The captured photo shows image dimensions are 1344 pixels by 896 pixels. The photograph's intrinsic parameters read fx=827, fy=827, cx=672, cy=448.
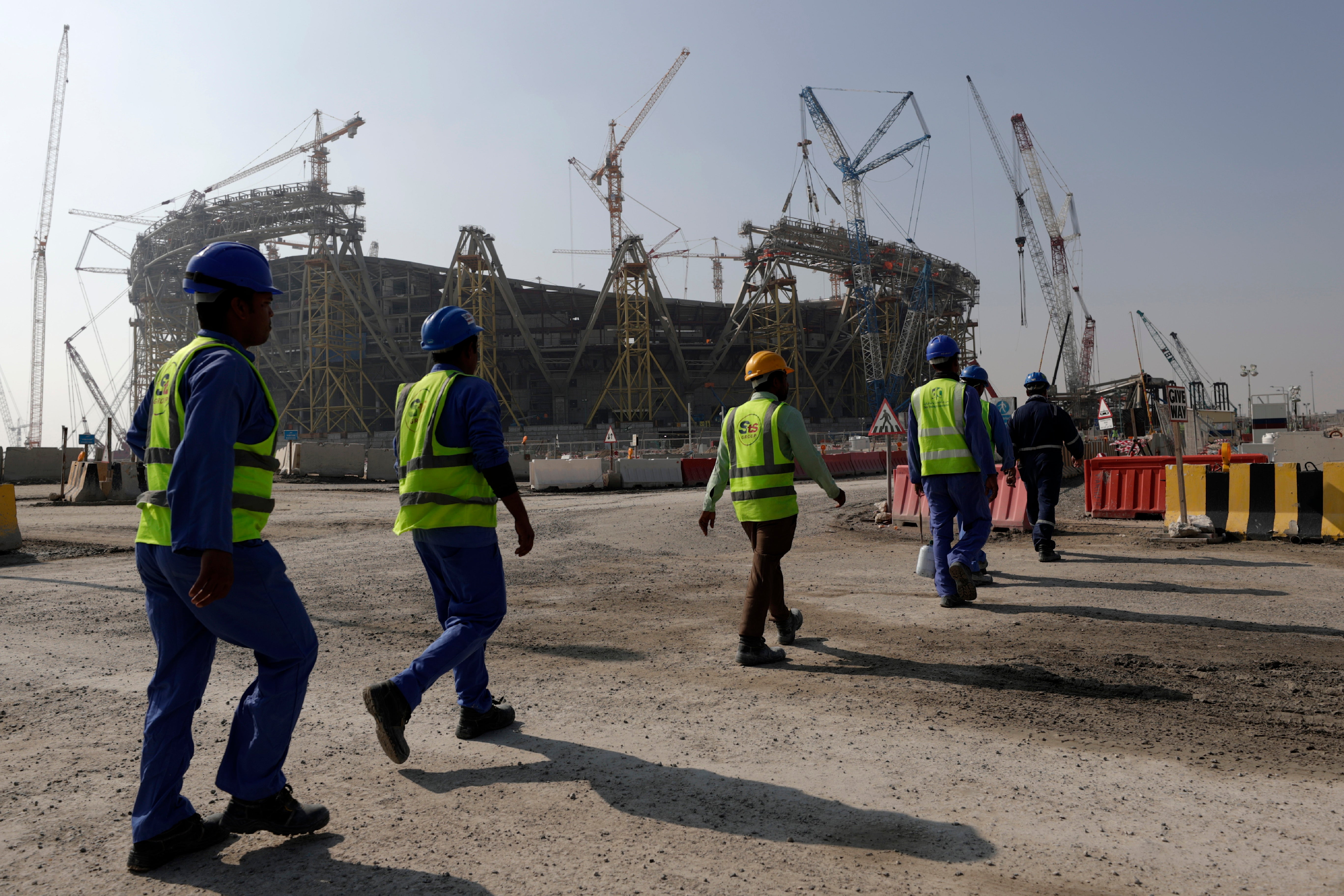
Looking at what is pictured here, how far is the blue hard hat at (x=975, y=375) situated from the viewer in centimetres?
791

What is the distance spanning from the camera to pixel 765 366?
4.81 meters

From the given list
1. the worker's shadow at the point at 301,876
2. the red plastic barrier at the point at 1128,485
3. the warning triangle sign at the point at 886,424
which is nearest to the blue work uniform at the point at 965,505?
the worker's shadow at the point at 301,876

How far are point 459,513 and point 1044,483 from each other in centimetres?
700

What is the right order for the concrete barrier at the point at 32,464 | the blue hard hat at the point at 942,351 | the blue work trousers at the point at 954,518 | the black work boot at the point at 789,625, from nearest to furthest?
the black work boot at the point at 789,625
the blue work trousers at the point at 954,518
the blue hard hat at the point at 942,351
the concrete barrier at the point at 32,464

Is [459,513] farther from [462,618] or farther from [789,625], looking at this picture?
[789,625]

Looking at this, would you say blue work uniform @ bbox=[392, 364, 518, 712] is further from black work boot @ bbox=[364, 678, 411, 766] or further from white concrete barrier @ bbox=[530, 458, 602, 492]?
white concrete barrier @ bbox=[530, 458, 602, 492]

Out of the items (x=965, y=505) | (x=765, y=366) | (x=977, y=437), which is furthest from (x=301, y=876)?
(x=977, y=437)

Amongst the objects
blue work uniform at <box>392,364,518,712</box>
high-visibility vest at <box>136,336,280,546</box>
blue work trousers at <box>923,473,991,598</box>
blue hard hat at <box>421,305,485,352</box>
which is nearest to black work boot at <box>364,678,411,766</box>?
blue work uniform at <box>392,364,518,712</box>

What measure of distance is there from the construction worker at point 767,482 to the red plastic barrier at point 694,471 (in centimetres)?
2095

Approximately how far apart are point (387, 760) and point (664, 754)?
3.55ft

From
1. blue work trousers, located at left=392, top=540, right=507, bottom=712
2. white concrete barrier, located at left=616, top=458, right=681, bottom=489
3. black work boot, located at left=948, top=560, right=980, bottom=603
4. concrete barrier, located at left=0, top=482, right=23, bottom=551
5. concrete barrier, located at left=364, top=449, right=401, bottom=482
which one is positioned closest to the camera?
blue work trousers, located at left=392, top=540, right=507, bottom=712

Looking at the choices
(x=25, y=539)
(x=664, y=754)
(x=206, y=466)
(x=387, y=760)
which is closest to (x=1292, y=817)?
(x=664, y=754)

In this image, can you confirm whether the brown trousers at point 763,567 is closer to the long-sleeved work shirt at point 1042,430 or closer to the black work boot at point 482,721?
the black work boot at point 482,721

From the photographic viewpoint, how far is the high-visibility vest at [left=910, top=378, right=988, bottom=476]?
241 inches
